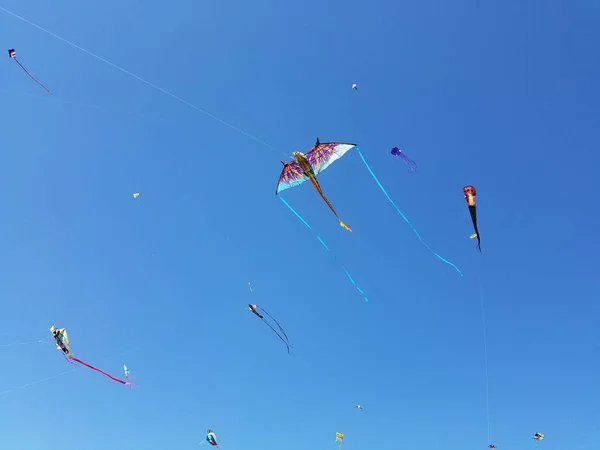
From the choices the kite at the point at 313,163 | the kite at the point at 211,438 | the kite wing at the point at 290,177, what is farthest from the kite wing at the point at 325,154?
the kite at the point at 211,438

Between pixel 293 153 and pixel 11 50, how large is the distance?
10810 mm

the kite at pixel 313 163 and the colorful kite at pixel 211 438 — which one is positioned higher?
the kite at pixel 313 163

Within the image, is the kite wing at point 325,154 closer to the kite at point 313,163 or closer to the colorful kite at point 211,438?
the kite at point 313,163

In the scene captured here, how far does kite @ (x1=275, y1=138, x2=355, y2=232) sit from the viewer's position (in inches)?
651

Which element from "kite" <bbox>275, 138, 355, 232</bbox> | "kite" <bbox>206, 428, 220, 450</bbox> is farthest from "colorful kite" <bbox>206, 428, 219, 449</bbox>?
"kite" <bbox>275, 138, 355, 232</bbox>

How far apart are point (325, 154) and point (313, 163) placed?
2.14 feet

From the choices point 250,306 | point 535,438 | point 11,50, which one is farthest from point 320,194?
point 535,438

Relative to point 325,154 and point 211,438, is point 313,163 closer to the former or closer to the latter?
point 325,154

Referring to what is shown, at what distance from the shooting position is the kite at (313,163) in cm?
1655

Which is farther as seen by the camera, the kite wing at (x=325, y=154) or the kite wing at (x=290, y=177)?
the kite wing at (x=290, y=177)

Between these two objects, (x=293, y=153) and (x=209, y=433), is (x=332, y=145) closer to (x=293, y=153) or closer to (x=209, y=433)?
(x=293, y=153)

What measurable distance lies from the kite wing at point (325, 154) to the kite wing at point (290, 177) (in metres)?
0.67

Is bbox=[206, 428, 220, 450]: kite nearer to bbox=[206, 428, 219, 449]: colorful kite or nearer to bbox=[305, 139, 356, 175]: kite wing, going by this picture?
bbox=[206, 428, 219, 449]: colorful kite

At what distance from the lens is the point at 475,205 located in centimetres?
1366
